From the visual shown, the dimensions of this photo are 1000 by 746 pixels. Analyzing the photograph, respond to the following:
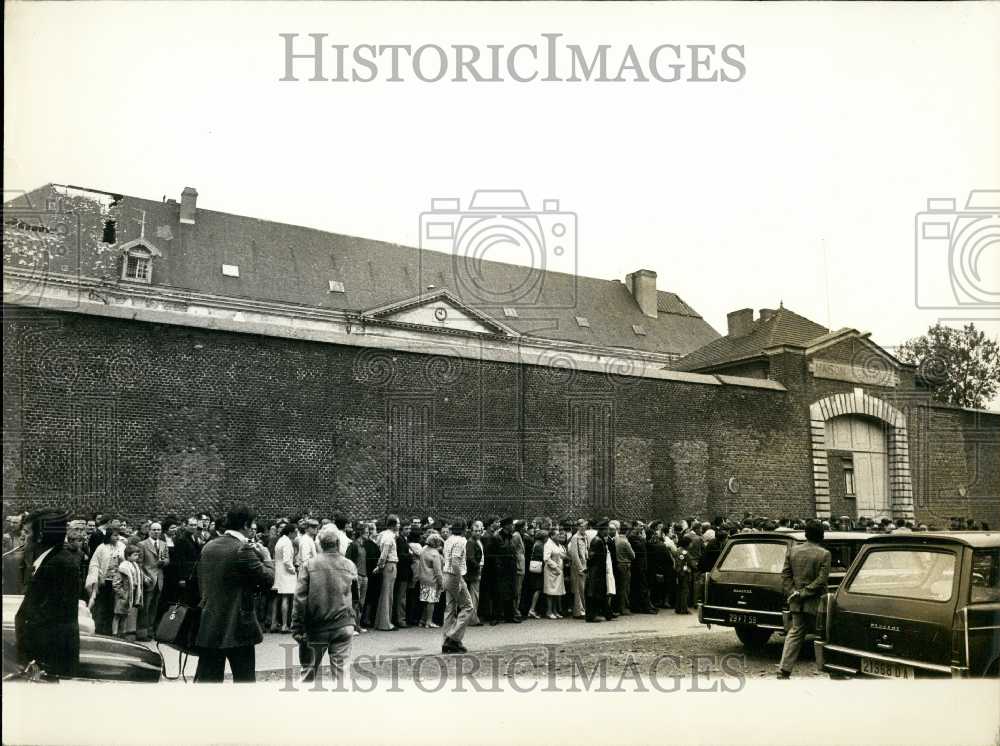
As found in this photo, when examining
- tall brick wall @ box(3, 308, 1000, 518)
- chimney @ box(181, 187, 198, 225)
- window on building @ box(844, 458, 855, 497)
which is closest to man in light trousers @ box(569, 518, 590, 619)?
tall brick wall @ box(3, 308, 1000, 518)

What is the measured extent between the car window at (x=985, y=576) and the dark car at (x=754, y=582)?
2.68 m

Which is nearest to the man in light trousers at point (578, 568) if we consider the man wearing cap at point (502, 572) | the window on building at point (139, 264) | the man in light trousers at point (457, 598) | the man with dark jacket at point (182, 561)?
the man wearing cap at point (502, 572)

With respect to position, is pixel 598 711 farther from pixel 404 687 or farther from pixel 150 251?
pixel 150 251

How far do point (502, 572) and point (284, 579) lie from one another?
340 cm

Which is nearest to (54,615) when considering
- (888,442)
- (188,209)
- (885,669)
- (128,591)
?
(128,591)

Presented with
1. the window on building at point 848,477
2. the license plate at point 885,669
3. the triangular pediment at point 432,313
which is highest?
the triangular pediment at point 432,313

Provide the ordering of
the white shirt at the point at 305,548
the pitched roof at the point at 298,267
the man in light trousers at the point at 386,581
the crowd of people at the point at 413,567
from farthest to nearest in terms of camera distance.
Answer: the pitched roof at the point at 298,267
the man in light trousers at the point at 386,581
the white shirt at the point at 305,548
the crowd of people at the point at 413,567

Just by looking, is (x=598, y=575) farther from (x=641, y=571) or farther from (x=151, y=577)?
(x=151, y=577)

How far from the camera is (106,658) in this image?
7.27 meters

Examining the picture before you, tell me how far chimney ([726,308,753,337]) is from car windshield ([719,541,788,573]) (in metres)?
14.5

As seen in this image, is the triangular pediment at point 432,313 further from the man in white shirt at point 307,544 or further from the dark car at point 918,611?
the dark car at point 918,611

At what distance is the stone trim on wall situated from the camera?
67.4ft

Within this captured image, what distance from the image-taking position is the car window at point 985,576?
24.6 feet

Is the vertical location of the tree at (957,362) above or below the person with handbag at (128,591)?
above
